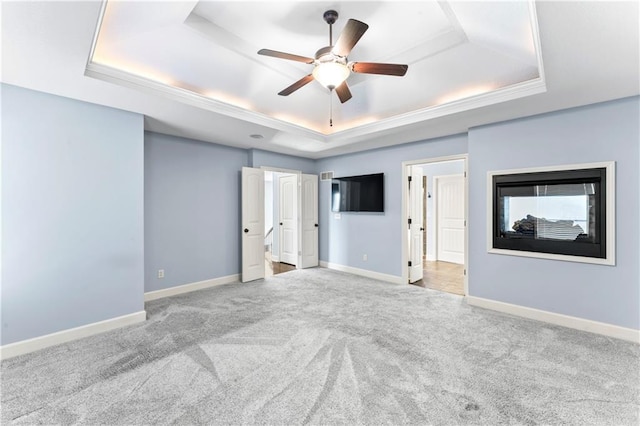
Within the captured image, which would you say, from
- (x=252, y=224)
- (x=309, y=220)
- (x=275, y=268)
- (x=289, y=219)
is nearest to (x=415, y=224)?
(x=309, y=220)

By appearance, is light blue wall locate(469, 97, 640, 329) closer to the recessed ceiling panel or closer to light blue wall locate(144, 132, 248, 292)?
the recessed ceiling panel

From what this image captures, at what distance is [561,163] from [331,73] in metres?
2.83

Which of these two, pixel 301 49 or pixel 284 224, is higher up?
pixel 301 49

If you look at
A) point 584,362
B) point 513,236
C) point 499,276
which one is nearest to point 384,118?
point 513,236

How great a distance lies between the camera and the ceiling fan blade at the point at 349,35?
69.9 inches

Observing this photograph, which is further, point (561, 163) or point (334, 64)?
point (561, 163)

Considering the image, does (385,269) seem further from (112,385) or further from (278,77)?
(112,385)

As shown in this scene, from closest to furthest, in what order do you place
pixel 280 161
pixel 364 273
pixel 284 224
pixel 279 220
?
pixel 364 273
pixel 280 161
pixel 284 224
pixel 279 220

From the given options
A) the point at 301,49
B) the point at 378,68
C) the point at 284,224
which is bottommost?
the point at 284,224

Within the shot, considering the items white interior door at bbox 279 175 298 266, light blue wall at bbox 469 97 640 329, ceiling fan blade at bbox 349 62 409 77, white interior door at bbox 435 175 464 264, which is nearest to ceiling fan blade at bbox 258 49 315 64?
ceiling fan blade at bbox 349 62 409 77

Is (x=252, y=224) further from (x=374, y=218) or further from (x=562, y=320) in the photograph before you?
(x=562, y=320)

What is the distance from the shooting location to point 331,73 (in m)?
2.25

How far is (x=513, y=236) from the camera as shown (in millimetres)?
3533

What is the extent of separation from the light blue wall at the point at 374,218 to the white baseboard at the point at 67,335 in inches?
142
